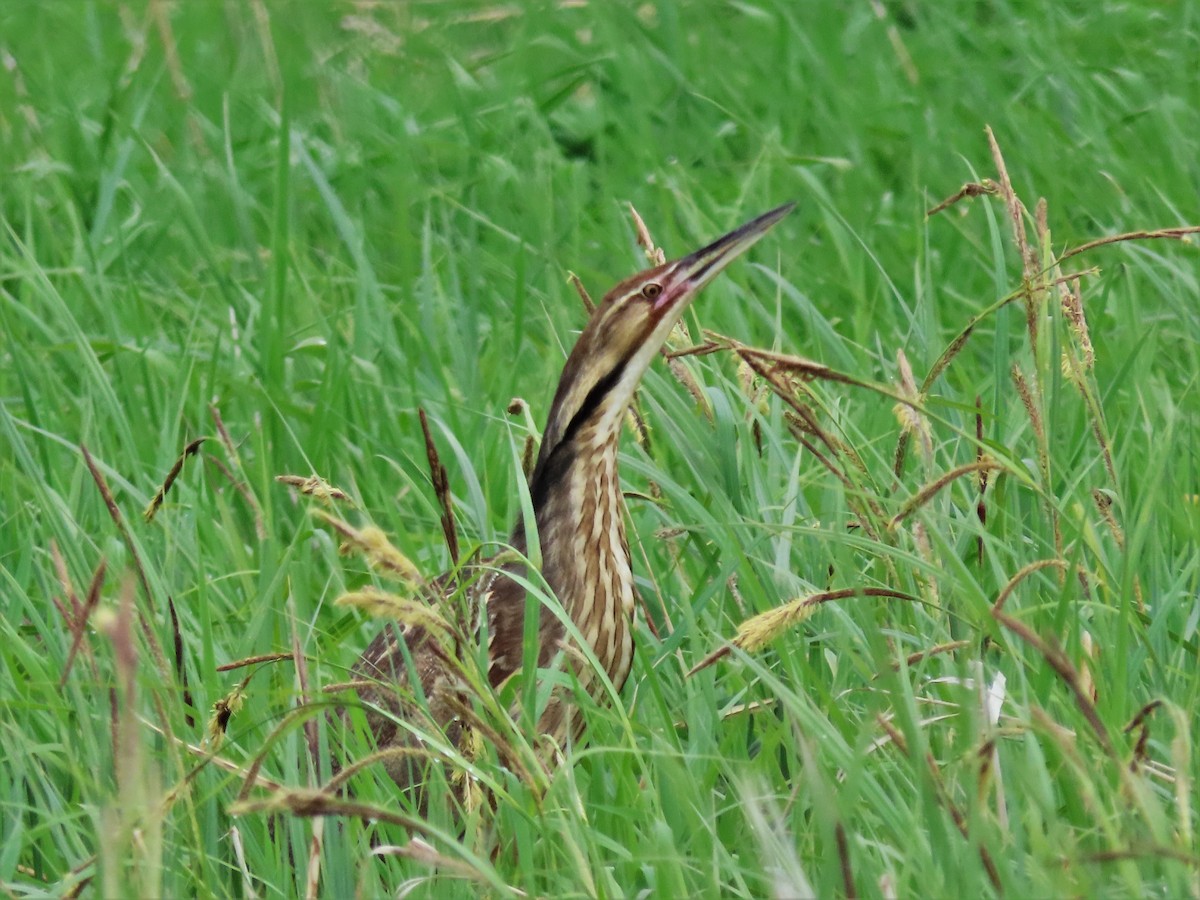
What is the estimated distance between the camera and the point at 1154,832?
6.45 ft

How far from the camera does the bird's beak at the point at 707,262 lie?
3.33m

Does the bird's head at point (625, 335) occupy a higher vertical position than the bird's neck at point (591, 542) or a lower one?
higher

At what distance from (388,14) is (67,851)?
550 cm

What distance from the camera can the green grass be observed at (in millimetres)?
2480

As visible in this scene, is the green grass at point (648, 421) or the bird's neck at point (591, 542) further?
the bird's neck at point (591, 542)

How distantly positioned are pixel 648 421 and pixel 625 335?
27.8 inches

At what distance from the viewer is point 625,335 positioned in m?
3.36

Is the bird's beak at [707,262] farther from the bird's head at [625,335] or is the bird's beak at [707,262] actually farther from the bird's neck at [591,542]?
the bird's neck at [591,542]

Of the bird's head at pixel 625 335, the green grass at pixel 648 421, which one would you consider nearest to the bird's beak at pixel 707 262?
the bird's head at pixel 625 335

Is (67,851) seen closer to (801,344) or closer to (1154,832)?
(1154,832)

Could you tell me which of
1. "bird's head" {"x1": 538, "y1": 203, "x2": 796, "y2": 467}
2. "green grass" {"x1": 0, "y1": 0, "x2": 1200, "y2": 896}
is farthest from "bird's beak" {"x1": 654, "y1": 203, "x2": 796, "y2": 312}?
"green grass" {"x1": 0, "y1": 0, "x2": 1200, "y2": 896}

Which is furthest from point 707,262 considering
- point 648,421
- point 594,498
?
point 648,421

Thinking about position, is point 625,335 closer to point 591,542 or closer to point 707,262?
point 707,262

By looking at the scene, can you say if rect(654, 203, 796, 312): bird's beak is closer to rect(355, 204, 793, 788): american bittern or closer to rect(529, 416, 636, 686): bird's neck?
rect(355, 204, 793, 788): american bittern
